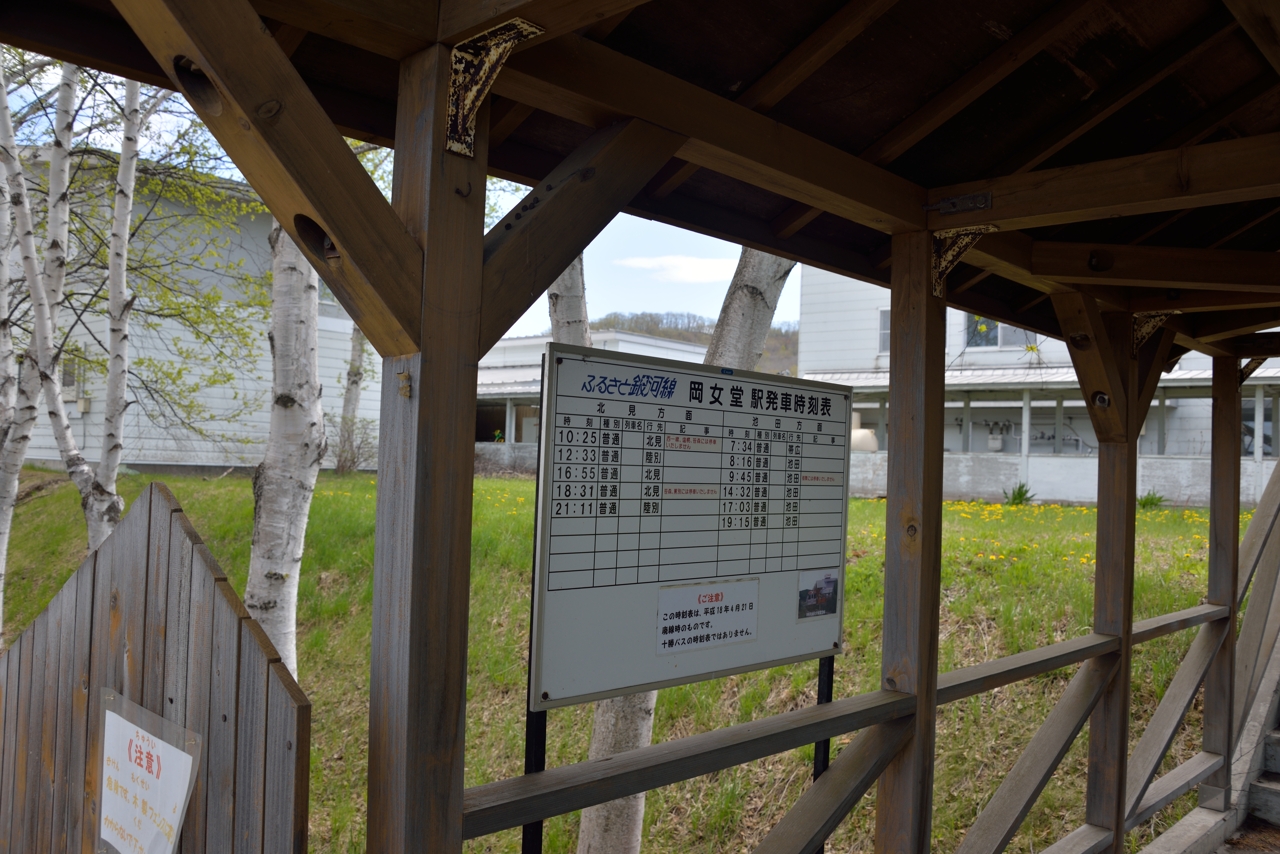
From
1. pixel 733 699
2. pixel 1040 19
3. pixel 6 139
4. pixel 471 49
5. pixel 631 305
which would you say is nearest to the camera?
pixel 471 49

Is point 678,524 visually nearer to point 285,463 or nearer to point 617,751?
point 617,751

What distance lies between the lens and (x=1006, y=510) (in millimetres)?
10844

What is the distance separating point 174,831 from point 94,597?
0.60 meters

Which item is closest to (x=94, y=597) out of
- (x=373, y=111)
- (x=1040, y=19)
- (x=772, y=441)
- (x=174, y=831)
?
(x=174, y=831)

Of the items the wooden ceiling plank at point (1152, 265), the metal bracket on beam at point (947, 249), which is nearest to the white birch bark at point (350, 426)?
the wooden ceiling plank at point (1152, 265)

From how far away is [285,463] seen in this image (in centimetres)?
422

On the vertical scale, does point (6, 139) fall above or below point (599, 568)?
above

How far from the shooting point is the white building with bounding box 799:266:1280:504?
1277 cm

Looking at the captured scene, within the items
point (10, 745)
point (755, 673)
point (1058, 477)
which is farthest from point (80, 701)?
point (1058, 477)

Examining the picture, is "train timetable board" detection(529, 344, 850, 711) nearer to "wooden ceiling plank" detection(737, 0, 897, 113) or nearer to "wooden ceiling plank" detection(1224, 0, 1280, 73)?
"wooden ceiling plank" detection(737, 0, 897, 113)

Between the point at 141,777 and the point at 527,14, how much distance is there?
1610mm

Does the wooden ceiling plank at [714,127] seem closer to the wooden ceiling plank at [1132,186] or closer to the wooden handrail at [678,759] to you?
the wooden ceiling plank at [1132,186]

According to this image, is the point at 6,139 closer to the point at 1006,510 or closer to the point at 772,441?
the point at 772,441

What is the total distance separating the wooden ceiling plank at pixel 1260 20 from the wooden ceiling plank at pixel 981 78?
452mm
